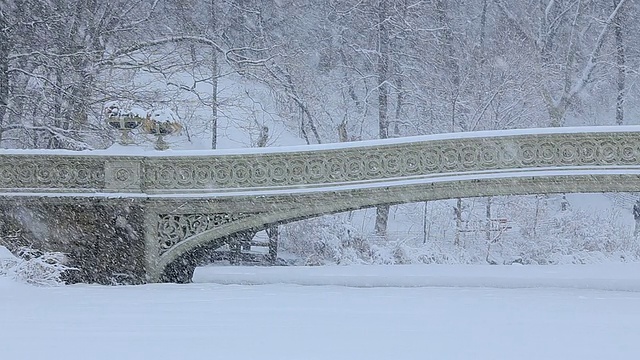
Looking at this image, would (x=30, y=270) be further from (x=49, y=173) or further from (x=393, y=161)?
(x=393, y=161)

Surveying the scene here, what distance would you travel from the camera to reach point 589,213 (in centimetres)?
1786

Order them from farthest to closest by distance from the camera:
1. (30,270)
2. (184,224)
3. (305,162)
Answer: (184,224) < (305,162) < (30,270)

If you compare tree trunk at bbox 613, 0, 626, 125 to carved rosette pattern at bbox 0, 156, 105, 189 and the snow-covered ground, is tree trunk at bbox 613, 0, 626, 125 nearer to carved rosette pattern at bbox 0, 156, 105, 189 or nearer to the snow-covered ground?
the snow-covered ground

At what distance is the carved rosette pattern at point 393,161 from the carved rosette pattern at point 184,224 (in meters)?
0.39

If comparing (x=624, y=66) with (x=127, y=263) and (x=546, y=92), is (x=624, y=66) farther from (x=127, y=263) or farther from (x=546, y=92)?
(x=127, y=263)

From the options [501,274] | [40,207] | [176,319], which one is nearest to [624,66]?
[501,274]

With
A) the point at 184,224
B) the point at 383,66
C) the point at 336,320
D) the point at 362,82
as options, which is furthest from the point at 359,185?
the point at 362,82

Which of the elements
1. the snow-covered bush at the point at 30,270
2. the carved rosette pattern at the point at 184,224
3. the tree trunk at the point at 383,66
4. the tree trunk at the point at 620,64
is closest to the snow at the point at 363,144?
the carved rosette pattern at the point at 184,224

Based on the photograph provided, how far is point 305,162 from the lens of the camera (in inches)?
437

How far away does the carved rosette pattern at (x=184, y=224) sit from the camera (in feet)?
36.9

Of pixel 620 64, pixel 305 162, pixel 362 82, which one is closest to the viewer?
pixel 305 162

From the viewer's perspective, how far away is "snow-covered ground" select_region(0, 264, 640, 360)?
4.98 metres

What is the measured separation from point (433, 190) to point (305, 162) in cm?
169

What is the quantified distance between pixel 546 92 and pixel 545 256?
661cm
